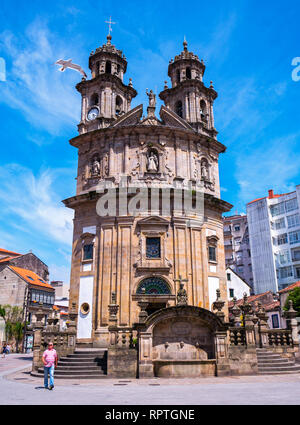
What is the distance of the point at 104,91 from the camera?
30.4 m

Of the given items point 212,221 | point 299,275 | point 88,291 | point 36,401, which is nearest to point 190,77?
point 212,221

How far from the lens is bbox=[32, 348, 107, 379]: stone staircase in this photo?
53.3 feet

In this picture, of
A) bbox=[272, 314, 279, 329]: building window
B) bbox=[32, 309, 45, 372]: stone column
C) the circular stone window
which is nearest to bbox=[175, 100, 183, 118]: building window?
the circular stone window

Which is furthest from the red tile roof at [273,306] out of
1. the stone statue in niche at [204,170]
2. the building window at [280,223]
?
the stone statue in niche at [204,170]

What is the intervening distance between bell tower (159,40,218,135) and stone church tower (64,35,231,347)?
0.47 feet

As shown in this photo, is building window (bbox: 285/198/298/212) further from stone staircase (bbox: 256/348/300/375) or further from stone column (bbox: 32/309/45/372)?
stone column (bbox: 32/309/45/372)

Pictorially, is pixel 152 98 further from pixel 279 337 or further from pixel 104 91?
pixel 279 337

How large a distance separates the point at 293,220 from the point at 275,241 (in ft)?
13.3

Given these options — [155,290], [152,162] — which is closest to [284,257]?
[152,162]

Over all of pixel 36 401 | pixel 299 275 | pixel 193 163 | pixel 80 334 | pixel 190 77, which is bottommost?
pixel 36 401

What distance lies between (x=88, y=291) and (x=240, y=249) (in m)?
44.2
